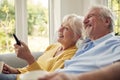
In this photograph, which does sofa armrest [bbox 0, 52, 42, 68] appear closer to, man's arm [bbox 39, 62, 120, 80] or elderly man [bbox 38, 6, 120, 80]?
elderly man [bbox 38, 6, 120, 80]

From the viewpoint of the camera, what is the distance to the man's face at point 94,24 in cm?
184

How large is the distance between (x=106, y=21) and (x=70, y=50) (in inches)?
16.2

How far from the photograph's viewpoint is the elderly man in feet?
5.04

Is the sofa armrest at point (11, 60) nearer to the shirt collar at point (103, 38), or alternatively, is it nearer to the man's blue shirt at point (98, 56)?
the man's blue shirt at point (98, 56)

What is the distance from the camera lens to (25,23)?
3.27 metres

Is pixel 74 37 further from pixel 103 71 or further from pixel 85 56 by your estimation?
pixel 103 71

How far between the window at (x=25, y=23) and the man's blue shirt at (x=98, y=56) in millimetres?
1545

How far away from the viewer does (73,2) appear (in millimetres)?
3199

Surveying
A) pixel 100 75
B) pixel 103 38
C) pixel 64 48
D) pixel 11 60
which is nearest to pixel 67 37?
pixel 64 48

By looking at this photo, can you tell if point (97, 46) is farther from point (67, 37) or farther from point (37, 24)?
point (37, 24)

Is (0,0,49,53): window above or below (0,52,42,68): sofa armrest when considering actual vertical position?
above

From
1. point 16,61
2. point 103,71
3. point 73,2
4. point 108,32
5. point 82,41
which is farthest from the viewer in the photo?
point 73,2

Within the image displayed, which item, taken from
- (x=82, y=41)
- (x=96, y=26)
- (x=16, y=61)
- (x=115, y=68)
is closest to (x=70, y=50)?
(x=82, y=41)

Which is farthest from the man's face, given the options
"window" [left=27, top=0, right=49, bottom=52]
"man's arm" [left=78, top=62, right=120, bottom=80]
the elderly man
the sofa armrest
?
"window" [left=27, top=0, right=49, bottom=52]
